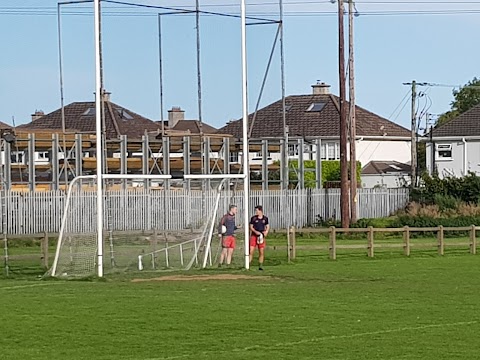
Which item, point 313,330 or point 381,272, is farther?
point 381,272

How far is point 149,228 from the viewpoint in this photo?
31.8 metres

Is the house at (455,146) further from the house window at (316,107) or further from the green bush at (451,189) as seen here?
the green bush at (451,189)

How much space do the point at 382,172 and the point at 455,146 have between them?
7519 millimetres

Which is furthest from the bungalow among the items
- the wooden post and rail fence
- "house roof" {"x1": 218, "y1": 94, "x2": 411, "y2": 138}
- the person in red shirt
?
the person in red shirt

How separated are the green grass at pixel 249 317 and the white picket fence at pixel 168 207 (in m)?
2.76

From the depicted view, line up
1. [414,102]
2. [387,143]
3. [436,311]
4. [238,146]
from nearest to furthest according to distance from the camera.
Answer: [436,311] → [238,146] → [414,102] → [387,143]

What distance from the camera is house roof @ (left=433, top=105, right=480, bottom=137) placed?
8644cm

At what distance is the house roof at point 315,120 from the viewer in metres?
87.5

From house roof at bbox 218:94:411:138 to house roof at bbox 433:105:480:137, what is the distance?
20.0ft

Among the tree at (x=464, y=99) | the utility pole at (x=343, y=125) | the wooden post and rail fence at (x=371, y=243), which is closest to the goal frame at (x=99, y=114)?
the wooden post and rail fence at (x=371, y=243)

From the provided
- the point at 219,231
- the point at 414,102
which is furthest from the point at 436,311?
the point at 414,102

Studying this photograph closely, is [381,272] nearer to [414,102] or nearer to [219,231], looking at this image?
[219,231]

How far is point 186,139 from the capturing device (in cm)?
4447

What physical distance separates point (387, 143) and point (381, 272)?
221ft
